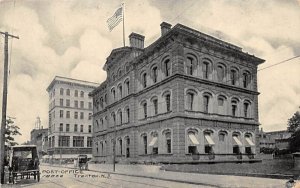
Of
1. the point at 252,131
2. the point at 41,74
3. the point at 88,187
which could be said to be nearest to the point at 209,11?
the point at 41,74

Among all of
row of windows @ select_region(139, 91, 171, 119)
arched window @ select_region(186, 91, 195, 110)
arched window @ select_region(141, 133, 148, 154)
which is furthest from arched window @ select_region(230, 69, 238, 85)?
arched window @ select_region(141, 133, 148, 154)

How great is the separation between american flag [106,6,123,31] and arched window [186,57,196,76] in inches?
505

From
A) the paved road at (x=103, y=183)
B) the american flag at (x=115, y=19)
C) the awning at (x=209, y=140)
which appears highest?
the american flag at (x=115, y=19)

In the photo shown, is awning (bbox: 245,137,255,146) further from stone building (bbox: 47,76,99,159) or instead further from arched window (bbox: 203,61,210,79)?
stone building (bbox: 47,76,99,159)

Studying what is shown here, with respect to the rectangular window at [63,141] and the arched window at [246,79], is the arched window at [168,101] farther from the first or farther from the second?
the rectangular window at [63,141]

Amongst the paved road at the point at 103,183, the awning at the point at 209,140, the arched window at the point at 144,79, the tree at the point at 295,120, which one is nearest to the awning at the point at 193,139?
the awning at the point at 209,140

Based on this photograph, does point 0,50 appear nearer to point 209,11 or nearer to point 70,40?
point 70,40

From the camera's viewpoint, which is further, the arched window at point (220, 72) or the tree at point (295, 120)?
the arched window at point (220, 72)

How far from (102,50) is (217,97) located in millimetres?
14659

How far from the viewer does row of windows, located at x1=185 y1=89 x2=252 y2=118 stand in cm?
2378

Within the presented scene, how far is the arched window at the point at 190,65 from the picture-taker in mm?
23723

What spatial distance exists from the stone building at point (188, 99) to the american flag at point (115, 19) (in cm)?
1167

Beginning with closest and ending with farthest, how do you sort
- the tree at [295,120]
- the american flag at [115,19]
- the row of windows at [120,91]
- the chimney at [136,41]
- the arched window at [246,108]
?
the american flag at [115,19] → the tree at [295,120] → the arched window at [246,108] → the chimney at [136,41] → the row of windows at [120,91]

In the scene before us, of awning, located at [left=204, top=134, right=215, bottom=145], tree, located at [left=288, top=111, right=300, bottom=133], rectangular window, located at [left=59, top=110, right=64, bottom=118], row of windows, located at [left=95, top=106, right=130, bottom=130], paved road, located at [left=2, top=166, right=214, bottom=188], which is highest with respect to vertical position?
rectangular window, located at [left=59, top=110, right=64, bottom=118]
